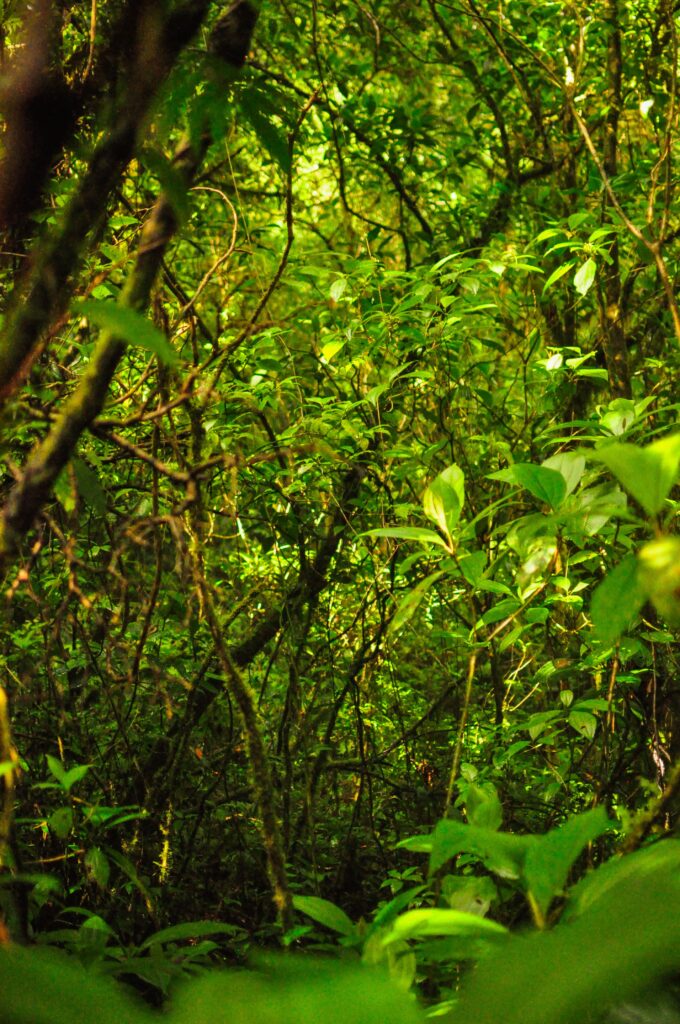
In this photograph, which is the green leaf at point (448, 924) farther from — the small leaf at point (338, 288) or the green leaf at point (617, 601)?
the small leaf at point (338, 288)

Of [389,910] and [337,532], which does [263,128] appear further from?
[337,532]

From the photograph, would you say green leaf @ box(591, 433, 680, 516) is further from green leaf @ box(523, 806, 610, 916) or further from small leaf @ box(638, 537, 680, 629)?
green leaf @ box(523, 806, 610, 916)

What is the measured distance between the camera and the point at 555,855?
66cm

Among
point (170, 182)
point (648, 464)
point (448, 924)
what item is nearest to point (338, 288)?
point (170, 182)

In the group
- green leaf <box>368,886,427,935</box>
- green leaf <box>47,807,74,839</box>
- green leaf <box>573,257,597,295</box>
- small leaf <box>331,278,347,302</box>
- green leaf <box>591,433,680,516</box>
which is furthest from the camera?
small leaf <box>331,278,347,302</box>

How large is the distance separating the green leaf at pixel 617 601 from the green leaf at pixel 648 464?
0.46 feet

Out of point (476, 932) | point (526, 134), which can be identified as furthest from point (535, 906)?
point (526, 134)

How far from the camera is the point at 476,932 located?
25.3 inches

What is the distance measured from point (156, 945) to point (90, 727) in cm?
132

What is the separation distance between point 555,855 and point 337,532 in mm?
1934

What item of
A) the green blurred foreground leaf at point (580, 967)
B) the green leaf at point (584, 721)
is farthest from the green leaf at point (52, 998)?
the green leaf at point (584, 721)

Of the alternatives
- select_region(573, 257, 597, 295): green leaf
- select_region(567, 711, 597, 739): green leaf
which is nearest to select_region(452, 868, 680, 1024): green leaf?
select_region(567, 711, 597, 739): green leaf

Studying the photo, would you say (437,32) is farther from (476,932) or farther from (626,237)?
(476,932)

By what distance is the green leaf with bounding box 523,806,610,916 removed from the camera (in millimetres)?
638
